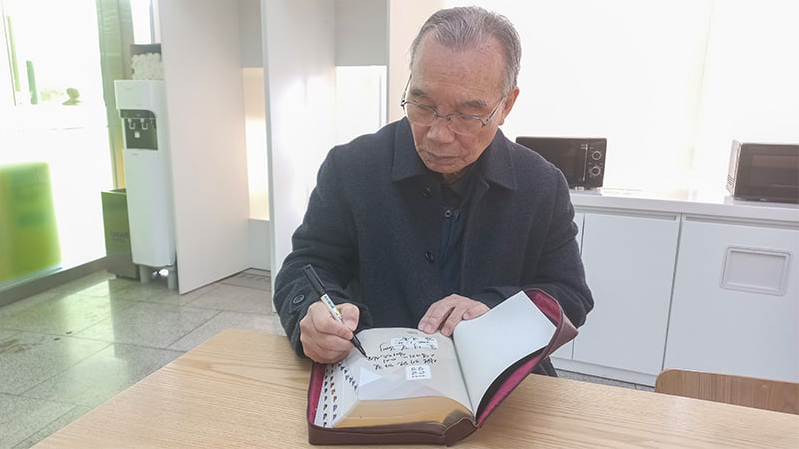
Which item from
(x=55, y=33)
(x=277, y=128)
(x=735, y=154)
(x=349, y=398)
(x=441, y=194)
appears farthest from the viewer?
(x=55, y=33)

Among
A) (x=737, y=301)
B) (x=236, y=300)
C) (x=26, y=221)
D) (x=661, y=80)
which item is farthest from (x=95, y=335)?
(x=661, y=80)

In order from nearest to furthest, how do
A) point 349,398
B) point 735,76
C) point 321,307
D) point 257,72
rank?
point 349,398 < point 321,307 < point 735,76 < point 257,72

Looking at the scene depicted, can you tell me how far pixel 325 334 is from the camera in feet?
2.65

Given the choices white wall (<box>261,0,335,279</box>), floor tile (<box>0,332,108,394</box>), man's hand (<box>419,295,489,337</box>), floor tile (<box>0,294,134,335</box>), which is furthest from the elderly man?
floor tile (<box>0,294,134,335</box>)

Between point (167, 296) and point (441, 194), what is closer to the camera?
point (441, 194)

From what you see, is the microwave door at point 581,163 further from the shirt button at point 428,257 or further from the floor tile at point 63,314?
the floor tile at point 63,314

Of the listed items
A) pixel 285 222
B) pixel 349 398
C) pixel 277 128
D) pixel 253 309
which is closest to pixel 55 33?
pixel 277 128

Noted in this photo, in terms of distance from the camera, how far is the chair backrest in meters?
0.96

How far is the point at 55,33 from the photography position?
334 cm

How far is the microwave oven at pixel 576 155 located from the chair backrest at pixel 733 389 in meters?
1.55

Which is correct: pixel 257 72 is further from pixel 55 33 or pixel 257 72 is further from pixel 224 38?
pixel 55 33

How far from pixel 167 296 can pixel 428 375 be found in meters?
3.00

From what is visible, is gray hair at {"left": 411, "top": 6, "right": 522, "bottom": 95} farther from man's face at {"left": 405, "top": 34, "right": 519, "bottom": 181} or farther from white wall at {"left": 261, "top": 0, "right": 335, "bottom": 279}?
white wall at {"left": 261, "top": 0, "right": 335, "bottom": 279}

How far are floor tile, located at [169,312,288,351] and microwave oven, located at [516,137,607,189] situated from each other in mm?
1606
